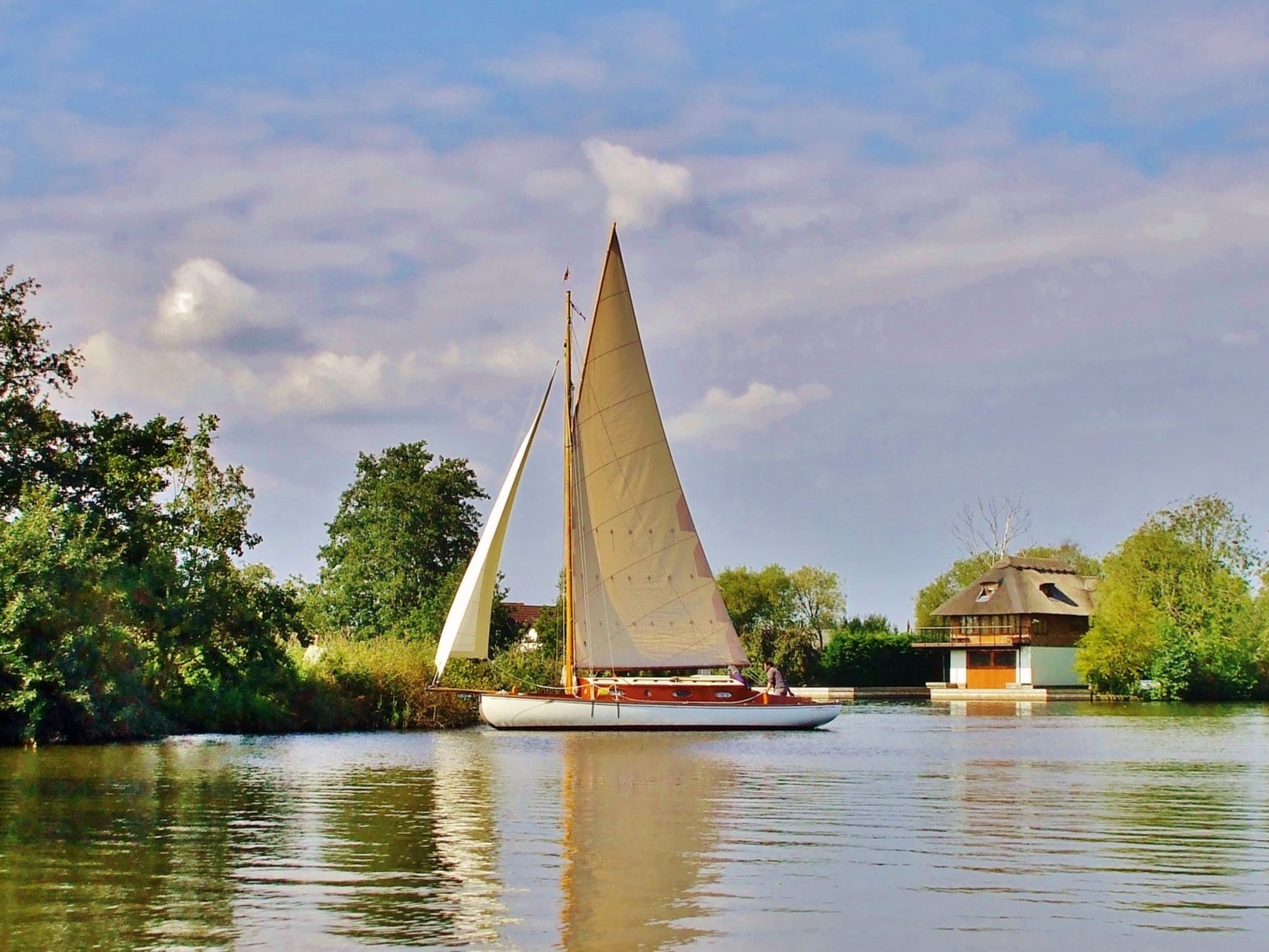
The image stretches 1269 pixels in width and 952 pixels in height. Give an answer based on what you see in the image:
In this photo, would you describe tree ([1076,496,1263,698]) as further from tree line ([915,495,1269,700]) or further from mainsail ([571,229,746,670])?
A: mainsail ([571,229,746,670])

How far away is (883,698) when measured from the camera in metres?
73.5

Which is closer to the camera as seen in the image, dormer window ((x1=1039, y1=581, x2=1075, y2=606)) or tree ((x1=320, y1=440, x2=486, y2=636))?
tree ((x1=320, y1=440, x2=486, y2=636))

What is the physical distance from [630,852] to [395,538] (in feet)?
187

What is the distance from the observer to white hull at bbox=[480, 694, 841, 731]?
39250 mm

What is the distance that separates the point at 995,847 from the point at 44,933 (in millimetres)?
9275

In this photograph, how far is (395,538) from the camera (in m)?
70.5

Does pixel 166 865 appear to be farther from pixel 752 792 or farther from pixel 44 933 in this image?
pixel 752 792

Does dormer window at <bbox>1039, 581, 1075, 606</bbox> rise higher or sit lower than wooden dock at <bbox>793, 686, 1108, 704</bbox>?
higher

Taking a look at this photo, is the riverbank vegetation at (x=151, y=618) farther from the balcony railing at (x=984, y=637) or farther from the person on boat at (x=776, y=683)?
the balcony railing at (x=984, y=637)

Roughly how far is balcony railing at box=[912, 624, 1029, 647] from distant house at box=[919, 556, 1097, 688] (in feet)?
0.14

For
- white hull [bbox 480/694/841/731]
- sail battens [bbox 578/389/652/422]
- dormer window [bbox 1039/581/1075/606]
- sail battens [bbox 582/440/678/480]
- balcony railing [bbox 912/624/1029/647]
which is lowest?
white hull [bbox 480/694/841/731]

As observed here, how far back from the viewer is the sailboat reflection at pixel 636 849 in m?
10.7

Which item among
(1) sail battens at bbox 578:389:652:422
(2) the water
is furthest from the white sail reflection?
(1) sail battens at bbox 578:389:652:422

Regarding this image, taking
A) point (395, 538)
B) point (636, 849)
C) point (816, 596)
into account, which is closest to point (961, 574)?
point (816, 596)
